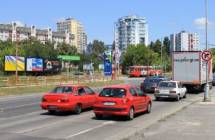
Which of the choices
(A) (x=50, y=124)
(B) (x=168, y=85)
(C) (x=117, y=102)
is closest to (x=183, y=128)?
(C) (x=117, y=102)

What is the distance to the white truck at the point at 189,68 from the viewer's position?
43125 millimetres

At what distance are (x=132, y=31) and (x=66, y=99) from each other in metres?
135

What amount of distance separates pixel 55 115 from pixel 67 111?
149cm

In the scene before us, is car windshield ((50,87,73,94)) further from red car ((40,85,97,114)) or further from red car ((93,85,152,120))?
red car ((93,85,152,120))

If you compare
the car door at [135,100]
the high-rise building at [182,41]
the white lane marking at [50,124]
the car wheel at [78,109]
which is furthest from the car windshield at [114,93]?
the high-rise building at [182,41]

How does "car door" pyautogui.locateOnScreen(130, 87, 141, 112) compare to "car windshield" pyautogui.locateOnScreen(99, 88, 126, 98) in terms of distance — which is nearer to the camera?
"car windshield" pyautogui.locateOnScreen(99, 88, 126, 98)

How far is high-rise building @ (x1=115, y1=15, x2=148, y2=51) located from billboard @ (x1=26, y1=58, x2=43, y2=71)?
5539 centimetres

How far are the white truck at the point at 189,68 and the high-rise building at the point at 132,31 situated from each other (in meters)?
100

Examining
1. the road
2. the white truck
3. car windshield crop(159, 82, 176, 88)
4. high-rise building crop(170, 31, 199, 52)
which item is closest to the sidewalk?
the road

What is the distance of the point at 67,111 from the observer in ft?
75.9

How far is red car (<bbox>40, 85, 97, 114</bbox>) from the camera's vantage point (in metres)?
21.4

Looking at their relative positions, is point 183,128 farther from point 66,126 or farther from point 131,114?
point 66,126

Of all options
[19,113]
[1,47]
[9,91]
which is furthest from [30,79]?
[1,47]

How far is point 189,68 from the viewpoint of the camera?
43594 mm
